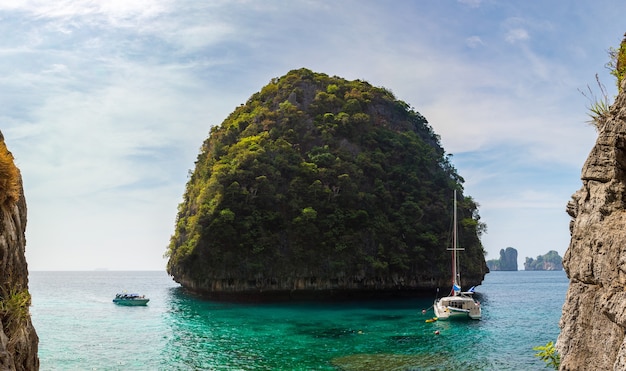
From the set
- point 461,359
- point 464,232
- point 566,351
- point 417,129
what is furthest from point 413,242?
point 566,351

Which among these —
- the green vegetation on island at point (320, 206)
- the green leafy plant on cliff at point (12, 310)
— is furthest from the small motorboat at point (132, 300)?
the green leafy plant on cliff at point (12, 310)

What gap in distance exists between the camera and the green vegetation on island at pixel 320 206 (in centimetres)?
6175

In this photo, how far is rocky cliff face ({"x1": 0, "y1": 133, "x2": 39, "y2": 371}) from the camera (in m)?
8.02

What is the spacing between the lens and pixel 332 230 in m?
64.2

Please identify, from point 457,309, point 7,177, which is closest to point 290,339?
point 457,309

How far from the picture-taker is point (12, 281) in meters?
8.79

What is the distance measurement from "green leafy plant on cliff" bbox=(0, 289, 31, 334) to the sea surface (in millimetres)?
15968

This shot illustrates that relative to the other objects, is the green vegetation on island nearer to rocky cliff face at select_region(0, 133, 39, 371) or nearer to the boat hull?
the boat hull

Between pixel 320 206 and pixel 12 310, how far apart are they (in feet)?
191

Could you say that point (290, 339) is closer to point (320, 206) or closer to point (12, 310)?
point (12, 310)

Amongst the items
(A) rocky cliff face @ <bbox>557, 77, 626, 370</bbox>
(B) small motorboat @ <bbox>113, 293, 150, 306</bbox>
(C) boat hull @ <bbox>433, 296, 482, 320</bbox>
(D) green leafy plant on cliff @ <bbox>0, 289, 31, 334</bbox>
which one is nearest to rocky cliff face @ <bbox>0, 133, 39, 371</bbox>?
(D) green leafy plant on cliff @ <bbox>0, 289, 31, 334</bbox>

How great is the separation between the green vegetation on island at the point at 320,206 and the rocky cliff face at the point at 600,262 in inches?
2150

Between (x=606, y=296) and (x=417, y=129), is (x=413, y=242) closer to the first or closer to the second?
(x=417, y=129)

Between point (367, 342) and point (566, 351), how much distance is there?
22984mm
